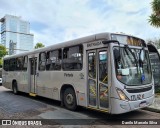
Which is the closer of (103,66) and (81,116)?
(103,66)

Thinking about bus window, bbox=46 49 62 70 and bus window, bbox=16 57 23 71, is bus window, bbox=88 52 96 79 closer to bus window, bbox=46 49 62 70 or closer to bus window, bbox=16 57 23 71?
bus window, bbox=46 49 62 70

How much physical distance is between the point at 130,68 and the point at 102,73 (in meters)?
0.92

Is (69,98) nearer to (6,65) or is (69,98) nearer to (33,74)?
(33,74)

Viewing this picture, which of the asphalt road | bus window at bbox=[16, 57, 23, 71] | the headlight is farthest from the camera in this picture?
bus window at bbox=[16, 57, 23, 71]

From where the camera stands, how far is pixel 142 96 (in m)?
6.25

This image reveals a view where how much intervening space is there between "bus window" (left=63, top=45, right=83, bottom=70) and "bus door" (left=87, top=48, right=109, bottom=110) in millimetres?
517

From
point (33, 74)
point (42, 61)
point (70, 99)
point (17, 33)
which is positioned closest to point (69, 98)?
point (70, 99)

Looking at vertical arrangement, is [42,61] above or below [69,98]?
above

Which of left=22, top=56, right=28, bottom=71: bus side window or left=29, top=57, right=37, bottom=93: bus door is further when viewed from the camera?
left=22, top=56, right=28, bottom=71: bus side window

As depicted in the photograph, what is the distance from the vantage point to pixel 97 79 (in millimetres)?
6363

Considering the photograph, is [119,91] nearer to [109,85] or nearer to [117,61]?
[109,85]

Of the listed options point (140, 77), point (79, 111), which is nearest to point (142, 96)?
point (140, 77)

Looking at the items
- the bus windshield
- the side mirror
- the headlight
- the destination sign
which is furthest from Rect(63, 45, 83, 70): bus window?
the side mirror

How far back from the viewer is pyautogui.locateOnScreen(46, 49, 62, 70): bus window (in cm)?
836
